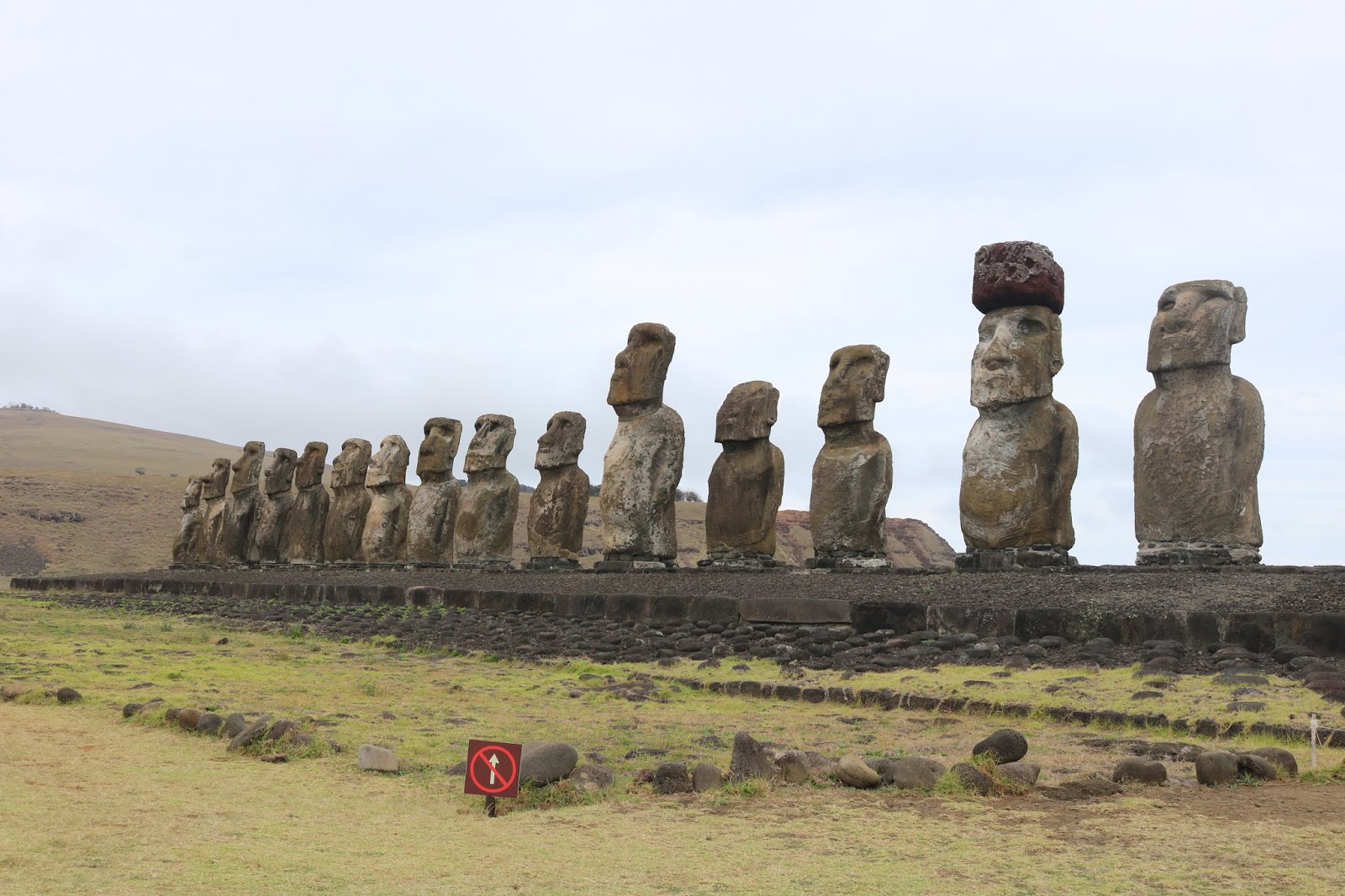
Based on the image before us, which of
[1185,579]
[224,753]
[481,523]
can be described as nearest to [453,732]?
[224,753]

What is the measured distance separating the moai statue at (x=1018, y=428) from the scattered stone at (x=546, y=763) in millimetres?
7803

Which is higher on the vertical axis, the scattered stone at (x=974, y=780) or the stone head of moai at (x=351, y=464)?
the stone head of moai at (x=351, y=464)

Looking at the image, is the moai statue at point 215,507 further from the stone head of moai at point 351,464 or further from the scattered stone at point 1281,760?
the scattered stone at point 1281,760

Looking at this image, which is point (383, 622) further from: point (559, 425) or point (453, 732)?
point (453, 732)

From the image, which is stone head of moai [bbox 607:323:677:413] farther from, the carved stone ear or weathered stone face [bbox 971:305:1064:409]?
the carved stone ear

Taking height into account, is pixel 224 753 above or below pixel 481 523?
below

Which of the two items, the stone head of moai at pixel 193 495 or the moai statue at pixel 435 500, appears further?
the stone head of moai at pixel 193 495

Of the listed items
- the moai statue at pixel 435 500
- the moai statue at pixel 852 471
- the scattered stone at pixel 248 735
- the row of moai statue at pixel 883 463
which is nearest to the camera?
the scattered stone at pixel 248 735

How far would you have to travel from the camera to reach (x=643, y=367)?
17.3 metres

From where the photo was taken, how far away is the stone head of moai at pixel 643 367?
56.7 ft

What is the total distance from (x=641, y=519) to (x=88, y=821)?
1268 cm

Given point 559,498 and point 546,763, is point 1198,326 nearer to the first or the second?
point 546,763

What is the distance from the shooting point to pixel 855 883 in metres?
3.64

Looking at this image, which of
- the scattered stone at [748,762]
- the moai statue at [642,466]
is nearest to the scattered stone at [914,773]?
the scattered stone at [748,762]
